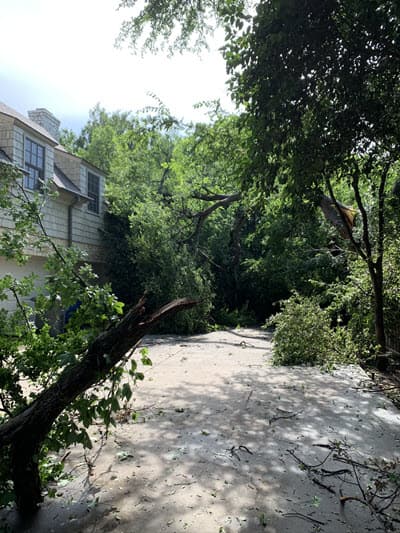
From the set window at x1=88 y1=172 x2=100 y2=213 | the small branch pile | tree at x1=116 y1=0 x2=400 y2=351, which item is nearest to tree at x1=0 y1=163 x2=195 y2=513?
the small branch pile

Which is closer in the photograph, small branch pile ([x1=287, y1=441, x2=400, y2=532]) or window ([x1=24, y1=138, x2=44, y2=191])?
small branch pile ([x1=287, y1=441, x2=400, y2=532])

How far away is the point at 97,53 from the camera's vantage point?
6.92 metres

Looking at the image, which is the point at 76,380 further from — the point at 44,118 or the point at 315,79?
the point at 44,118

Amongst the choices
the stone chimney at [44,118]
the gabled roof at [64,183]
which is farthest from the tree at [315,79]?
the stone chimney at [44,118]

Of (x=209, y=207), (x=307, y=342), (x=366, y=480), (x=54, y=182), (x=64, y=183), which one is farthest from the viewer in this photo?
(x=209, y=207)

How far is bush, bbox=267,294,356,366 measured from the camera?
7.11m

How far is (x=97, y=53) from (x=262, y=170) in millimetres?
Result: 4650

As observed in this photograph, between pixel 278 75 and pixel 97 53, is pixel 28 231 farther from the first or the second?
pixel 97 53

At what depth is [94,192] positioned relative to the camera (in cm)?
1514

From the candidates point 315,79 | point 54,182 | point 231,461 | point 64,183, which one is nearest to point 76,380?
point 231,461

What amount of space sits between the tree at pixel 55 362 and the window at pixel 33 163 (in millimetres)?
8710

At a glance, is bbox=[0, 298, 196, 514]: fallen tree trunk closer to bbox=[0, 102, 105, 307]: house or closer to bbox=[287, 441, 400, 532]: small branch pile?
bbox=[287, 441, 400, 532]: small branch pile

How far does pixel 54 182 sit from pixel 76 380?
301 inches

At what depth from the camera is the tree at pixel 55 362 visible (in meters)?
2.01
